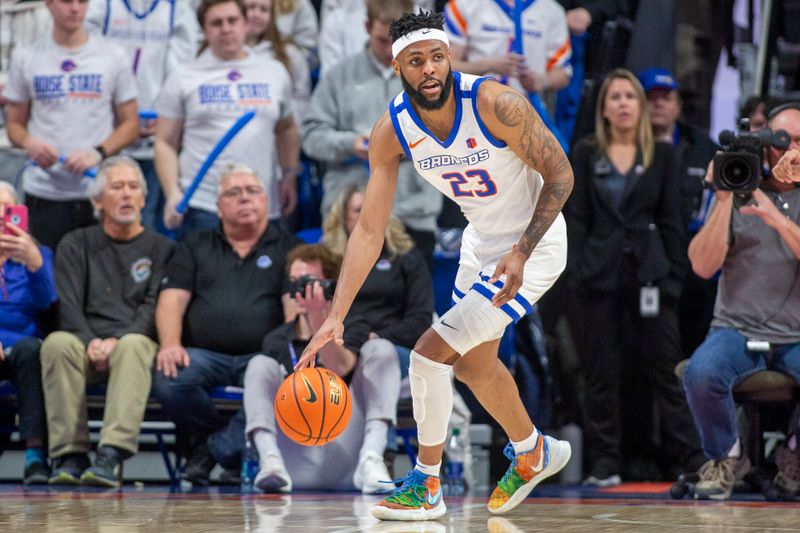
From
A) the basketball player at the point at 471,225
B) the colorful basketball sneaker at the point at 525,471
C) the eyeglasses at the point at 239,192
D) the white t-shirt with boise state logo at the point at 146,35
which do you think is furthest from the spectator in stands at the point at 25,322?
the colorful basketball sneaker at the point at 525,471

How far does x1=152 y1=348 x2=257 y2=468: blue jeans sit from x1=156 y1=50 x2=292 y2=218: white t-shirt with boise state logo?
1.07 m

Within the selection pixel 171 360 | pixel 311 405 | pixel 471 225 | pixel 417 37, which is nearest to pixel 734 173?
pixel 471 225

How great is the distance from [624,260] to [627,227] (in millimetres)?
177

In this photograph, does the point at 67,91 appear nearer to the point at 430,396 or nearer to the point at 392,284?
the point at 392,284

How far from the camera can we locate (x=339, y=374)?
6.28 metres

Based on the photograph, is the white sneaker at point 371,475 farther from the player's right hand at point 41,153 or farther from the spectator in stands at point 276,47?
the player's right hand at point 41,153

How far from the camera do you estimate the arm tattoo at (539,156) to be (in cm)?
452

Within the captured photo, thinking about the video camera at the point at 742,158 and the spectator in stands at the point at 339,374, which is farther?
the spectator in stands at the point at 339,374

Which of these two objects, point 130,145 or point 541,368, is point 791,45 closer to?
point 541,368

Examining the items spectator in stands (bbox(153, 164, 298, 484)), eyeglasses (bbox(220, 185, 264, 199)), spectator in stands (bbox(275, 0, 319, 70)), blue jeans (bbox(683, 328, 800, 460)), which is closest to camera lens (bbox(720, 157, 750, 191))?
blue jeans (bbox(683, 328, 800, 460))

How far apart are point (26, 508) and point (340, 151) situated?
307 cm

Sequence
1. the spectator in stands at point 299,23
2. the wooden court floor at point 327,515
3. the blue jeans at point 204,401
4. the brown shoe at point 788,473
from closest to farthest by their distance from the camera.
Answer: the wooden court floor at point 327,515, the brown shoe at point 788,473, the blue jeans at point 204,401, the spectator in stands at point 299,23

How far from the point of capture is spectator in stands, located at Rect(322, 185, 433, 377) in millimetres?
6633

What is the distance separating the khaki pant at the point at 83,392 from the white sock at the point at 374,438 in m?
1.16
